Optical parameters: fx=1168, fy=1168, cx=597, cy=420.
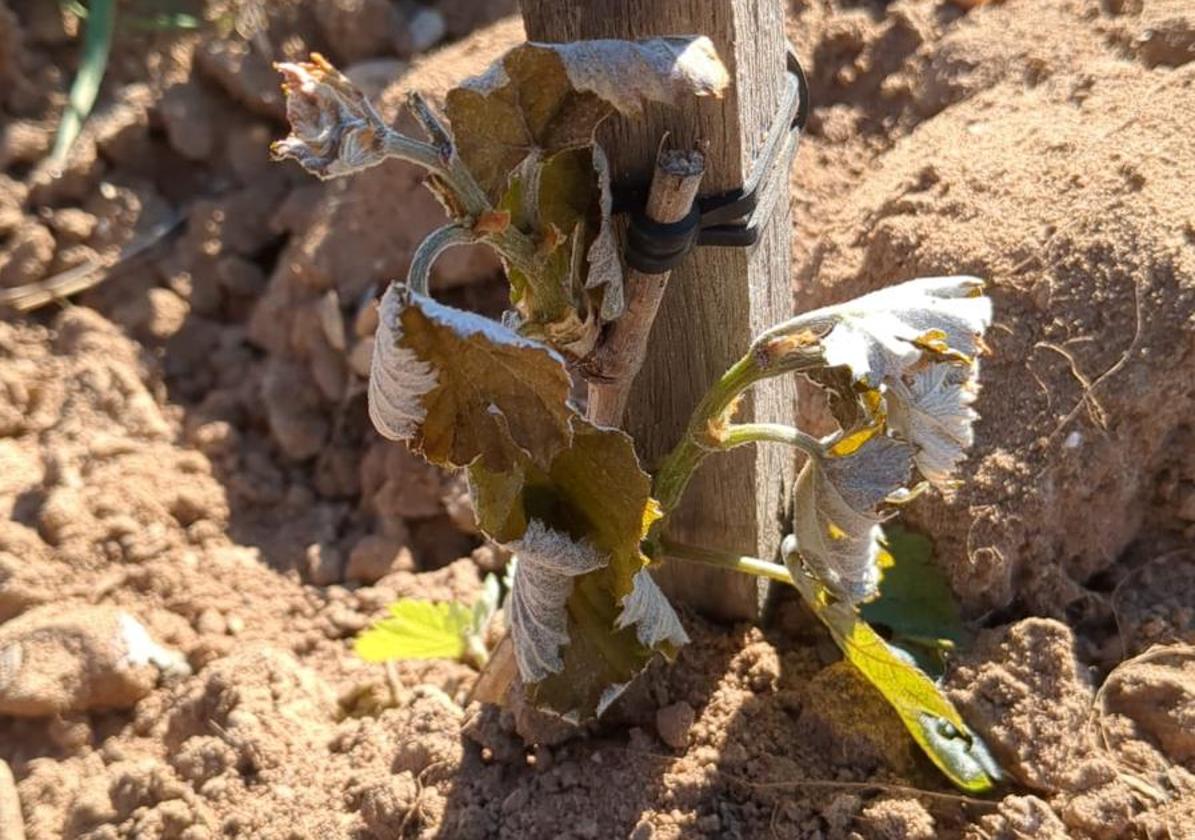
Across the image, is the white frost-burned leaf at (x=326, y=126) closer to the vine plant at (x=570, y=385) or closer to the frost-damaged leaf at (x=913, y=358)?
the vine plant at (x=570, y=385)

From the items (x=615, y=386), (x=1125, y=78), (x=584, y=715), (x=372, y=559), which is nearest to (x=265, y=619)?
(x=372, y=559)

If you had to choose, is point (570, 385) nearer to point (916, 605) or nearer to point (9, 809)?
point (916, 605)

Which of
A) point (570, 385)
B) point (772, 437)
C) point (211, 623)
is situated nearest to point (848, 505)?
point (772, 437)

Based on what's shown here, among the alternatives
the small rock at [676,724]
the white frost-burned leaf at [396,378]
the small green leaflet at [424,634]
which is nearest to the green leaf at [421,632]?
the small green leaflet at [424,634]

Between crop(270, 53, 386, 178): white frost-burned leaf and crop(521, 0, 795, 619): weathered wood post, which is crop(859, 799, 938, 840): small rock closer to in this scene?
crop(521, 0, 795, 619): weathered wood post

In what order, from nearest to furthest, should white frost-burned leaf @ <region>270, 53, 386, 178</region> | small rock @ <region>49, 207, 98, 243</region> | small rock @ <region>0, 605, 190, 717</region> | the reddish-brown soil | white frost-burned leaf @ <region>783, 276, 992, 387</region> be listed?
white frost-burned leaf @ <region>270, 53, 386, 178</region> → white frost-burned leaf @ <region>783, 276, 992, 387</region> → the reddish-brown soil → small rock @ <region>0, 605, 190, 717</region> → small rock @ <region>49, 207, 98, 243</region>

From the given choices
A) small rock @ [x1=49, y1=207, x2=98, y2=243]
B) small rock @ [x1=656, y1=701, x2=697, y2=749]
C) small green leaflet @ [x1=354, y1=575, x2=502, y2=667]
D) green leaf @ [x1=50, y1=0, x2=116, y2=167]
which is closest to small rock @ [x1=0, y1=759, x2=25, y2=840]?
small green leaflet @ [x1=354, y1=575, x2=502, y2=667]

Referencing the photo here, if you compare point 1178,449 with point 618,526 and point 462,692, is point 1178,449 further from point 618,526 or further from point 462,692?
point 462,692
